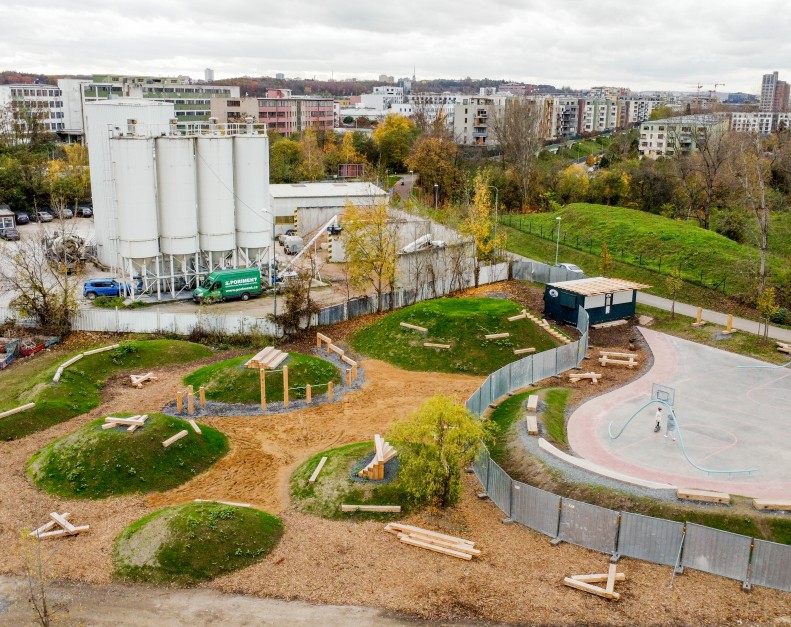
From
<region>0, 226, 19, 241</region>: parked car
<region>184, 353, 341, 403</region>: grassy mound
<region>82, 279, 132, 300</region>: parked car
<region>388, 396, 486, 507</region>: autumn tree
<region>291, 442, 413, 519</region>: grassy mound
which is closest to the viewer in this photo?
<region>388, 396, 486, 507</region>: autumn tree

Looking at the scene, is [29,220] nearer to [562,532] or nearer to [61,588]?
[61,588]

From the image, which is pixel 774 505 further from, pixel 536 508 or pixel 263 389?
pixel 263 389

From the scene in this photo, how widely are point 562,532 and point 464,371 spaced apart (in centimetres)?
1501

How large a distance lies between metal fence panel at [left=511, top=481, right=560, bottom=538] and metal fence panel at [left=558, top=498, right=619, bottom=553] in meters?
0.22

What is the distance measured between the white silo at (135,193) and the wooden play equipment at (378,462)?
26.6 metres

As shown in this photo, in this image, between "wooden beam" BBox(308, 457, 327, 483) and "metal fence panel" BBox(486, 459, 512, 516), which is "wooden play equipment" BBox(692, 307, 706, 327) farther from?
"wooden beam" BBox(308, 457, 327, 483)

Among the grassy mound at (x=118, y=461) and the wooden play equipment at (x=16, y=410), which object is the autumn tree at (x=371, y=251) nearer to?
the grassy mound at (x=118, y=461)

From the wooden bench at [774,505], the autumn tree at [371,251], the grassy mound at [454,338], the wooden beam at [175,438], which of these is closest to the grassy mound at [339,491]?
the wooden beam at [175,438]

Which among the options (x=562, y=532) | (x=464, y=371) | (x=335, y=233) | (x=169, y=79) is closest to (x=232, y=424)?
(x=464, y=371)

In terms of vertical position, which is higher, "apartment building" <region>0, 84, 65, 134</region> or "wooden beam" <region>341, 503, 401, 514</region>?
"apartment building" <region>0, 84, 65, 134</region>

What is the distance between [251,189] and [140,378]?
19366 mm

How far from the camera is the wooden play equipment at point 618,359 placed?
1444 inches

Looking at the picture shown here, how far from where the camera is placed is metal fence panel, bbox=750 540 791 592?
19.1 metres

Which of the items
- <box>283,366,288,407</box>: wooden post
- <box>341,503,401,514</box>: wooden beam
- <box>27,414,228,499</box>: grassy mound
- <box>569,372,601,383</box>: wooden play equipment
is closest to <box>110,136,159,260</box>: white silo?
<box>283,366,288,407</box>: wooden post
